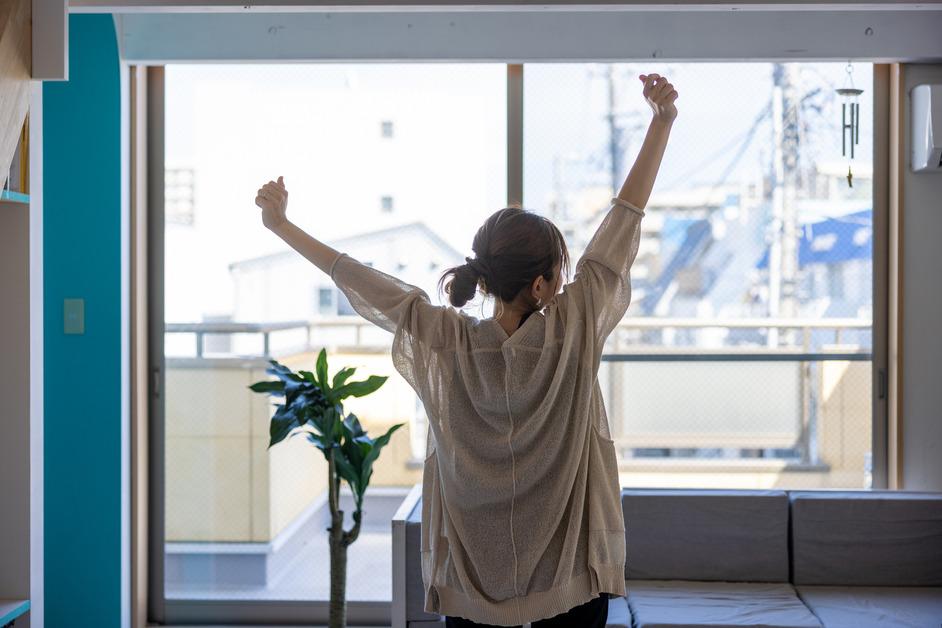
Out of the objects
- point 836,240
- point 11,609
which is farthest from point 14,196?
point 836,240

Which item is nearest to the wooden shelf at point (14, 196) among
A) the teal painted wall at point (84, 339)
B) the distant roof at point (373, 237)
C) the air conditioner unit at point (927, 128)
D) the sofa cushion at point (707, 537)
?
the teal painted wall at point (84, 339)

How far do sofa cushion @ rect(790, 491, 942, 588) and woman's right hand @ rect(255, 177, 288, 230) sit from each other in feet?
8.12

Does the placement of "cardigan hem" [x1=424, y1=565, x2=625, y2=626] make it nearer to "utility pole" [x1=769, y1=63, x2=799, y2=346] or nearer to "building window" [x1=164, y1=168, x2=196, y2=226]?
"utility pole" [x1=769, y1=63, x2=799, y2=346]

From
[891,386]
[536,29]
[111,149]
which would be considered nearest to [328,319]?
[111,149]

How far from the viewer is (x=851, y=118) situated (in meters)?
3.64

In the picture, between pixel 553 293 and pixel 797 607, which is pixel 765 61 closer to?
pixel 797 607

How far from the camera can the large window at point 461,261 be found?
3.73m

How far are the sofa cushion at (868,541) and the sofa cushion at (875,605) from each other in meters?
0.04

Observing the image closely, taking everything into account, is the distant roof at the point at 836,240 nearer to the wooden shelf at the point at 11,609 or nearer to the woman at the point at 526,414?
the woman at the point at 526,414

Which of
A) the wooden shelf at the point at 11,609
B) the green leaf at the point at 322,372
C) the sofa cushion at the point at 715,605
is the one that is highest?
the green leaf at the point at 322,372

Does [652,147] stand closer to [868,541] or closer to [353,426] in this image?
[353,426]

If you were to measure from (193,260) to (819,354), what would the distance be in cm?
253

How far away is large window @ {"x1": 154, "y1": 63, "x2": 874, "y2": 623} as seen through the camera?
3.73 meters

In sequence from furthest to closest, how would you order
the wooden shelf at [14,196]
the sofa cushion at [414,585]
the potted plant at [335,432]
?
the potted plant at [335,432] → the sofa cushion at [414,585] → the wooden shelf at [14,196]
